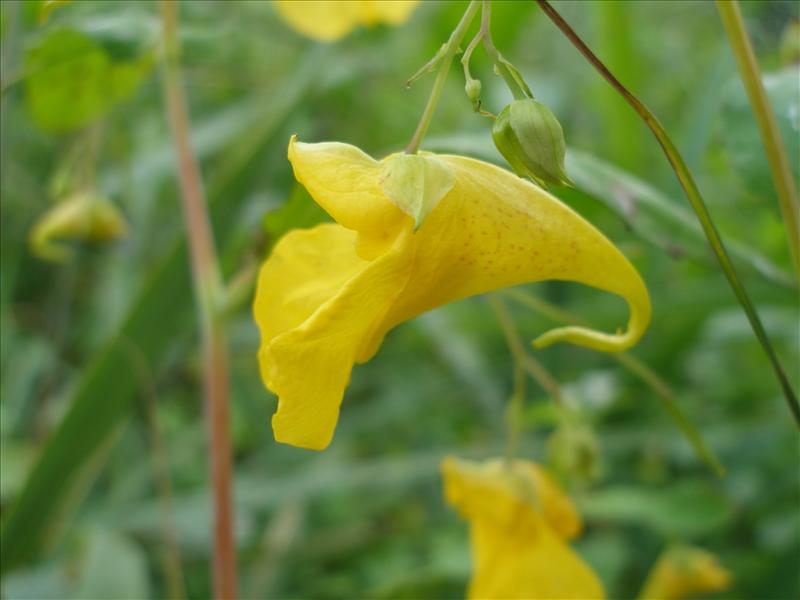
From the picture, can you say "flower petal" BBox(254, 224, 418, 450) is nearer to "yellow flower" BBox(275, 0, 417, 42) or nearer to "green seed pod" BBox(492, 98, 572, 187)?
"green seed pod" BBox(492, 98, 572, 187)

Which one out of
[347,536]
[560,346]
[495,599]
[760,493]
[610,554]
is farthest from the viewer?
[560,346]

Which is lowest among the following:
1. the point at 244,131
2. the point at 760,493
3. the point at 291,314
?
the point at 760,493

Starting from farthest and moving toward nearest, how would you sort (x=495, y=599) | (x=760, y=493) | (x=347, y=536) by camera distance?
(x=347, y=536)
(x=760, y=493)
(x=495, y=599)

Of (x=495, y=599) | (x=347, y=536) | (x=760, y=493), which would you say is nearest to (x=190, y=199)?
(x=495, y=599)

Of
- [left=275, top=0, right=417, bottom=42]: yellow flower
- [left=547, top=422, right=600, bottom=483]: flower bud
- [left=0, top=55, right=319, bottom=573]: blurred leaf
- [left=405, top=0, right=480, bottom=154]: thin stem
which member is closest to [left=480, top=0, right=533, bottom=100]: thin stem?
[left=405, top=0, right=480, bottom=154]: thin stem

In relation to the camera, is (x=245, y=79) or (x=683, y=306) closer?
(x=683, y=306)

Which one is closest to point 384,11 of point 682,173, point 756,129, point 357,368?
point 756,129

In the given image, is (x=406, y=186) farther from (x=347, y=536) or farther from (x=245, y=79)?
(x=245, y=79)

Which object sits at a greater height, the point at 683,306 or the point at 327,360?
the point at 327,360
